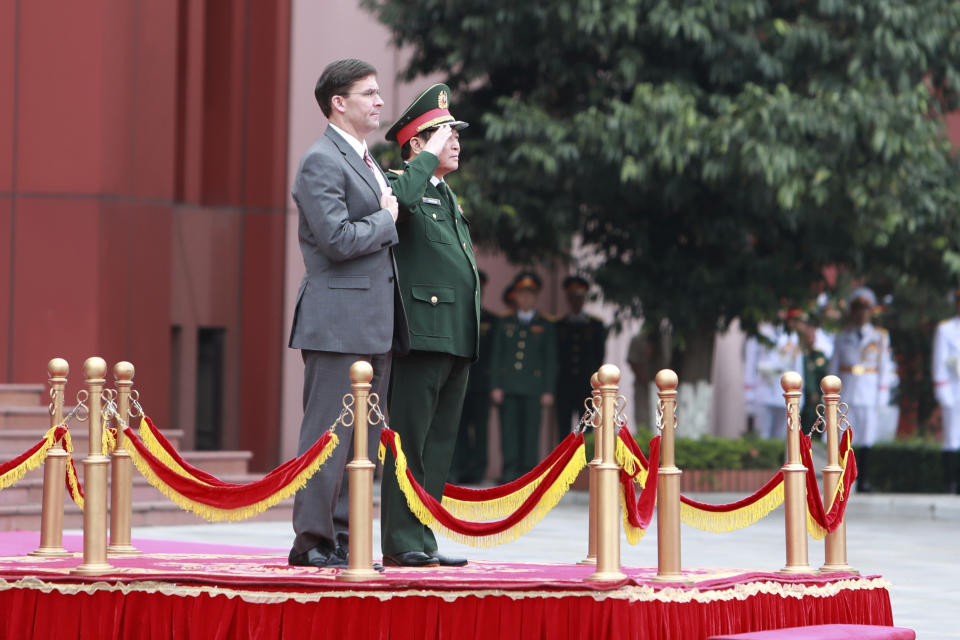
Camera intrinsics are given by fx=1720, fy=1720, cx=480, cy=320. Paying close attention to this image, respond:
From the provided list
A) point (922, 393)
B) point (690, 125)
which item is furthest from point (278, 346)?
point (922, 393)

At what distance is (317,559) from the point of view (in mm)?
6734

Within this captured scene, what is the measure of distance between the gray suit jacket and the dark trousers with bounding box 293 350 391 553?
0.30 feet

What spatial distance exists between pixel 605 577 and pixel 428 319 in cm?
141

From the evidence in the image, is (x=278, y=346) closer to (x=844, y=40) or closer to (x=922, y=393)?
(x=844, y=40)

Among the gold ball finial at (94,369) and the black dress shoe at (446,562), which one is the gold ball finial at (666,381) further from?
the gold ball finial at (94,369)

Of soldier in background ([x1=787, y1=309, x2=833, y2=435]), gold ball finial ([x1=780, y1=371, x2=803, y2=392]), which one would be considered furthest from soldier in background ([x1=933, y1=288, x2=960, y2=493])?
gold ball finial ([x1=780, y1=371, x2=803, y2=392])

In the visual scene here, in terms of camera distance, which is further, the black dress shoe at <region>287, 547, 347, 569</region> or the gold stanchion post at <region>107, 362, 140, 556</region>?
the gold stanchion post at <region>107, 362, 140, 556</region>

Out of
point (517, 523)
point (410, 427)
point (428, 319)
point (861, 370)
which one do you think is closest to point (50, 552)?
point (410, 427)

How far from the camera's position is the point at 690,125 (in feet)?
46.1

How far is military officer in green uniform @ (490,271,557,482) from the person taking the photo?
17000 mm

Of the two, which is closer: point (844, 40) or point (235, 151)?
point (844, 40)

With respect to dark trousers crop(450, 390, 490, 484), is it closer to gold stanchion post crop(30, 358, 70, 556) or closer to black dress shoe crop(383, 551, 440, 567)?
gold stanchion post crop(30, 358, 70, 556)

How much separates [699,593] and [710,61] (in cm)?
947

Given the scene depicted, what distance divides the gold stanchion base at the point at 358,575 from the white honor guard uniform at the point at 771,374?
12713mm
